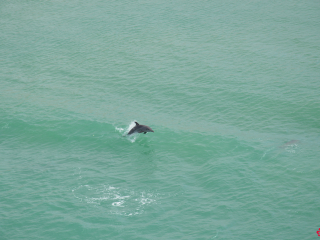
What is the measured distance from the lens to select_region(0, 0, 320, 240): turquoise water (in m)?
59.5

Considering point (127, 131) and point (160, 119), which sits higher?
point (160, 119)

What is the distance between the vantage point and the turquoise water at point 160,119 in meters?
59.5

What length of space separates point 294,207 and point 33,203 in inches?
1532

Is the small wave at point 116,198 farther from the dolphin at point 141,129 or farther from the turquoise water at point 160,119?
the dolphin at point 141,129

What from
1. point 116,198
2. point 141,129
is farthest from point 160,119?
point 116,198

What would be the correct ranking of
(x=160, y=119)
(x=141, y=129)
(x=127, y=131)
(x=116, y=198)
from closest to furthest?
1. (x=116, y=198)
2. (x=141, y=129)
3. (x=127, y=131)
4. (x=160, y=119)

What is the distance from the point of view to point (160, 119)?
83938 millimetres

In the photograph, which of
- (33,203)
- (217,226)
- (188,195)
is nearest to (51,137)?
(33,203)

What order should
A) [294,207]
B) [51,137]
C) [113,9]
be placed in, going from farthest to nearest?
[113,9] < [51,137] < [294,207]

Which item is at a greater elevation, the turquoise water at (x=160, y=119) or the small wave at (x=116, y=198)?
the turquoise water at (x=160, y=119)

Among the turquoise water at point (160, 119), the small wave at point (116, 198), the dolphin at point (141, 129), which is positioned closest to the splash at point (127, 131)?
the turquoise water at point (160, 119)

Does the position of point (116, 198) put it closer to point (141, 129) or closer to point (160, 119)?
point (141, 129)

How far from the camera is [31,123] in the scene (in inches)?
3305

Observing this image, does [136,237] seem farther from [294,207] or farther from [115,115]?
[115,115]
